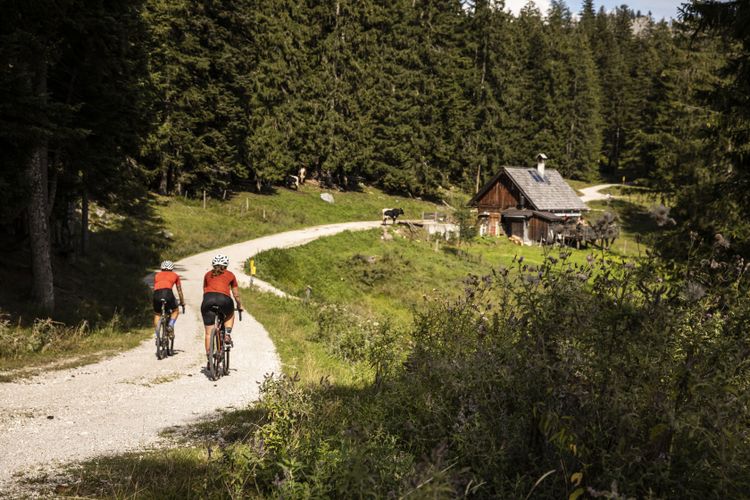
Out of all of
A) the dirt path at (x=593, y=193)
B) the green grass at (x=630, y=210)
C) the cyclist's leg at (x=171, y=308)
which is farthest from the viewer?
the dirt path at (x=593, y=193)

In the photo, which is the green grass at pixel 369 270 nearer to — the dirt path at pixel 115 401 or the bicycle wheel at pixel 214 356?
the dirt path at pixel 115 401

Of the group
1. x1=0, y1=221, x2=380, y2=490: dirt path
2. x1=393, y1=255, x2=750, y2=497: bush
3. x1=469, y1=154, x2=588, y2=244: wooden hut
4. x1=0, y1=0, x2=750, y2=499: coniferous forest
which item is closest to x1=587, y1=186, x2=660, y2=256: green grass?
x1=469, y1=154, x2=588, y2=244: wooden hut

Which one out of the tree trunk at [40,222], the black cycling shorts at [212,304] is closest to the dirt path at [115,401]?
the black cycling shorts at [212,304]

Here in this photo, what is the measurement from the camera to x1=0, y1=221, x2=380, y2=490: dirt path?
5944mm

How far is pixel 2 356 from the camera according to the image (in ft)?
31.0

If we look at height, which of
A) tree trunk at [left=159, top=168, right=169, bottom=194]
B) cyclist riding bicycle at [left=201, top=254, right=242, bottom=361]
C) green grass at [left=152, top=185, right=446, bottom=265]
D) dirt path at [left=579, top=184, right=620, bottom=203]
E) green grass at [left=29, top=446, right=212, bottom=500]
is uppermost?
dirt path at [left=579, top=184, right=620, bottom=203]

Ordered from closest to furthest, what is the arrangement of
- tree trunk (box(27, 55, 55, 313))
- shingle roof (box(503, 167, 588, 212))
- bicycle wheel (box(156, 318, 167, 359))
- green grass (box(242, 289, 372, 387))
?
green grass (box(242, 289, 372, 387))
bicycle wheel (box(156, 318, 167, 359))
tree trunk (box(27, 55, 55, 313))
shingle roof (box(503, 167, 588, 212))

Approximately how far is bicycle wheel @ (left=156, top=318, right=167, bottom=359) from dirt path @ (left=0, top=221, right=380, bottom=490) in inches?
7.8

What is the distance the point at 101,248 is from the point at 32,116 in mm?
13146

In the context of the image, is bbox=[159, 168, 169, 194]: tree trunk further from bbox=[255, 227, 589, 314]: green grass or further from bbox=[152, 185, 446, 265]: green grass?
bbox=[255, 227, 589, 314]: green grass

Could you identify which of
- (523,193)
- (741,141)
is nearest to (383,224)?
(523,193)

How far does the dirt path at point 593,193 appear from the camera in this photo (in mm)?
69012

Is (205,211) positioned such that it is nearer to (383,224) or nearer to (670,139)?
(383,224)

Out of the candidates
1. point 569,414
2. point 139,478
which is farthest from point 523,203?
point 139,478
